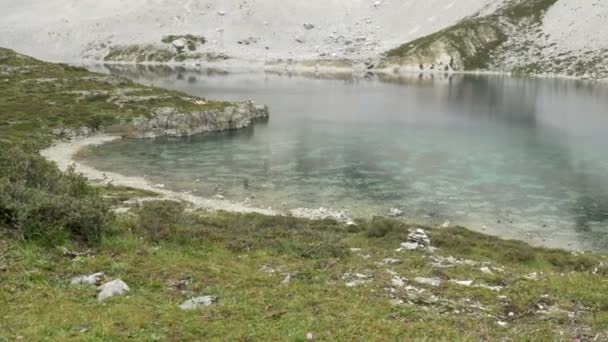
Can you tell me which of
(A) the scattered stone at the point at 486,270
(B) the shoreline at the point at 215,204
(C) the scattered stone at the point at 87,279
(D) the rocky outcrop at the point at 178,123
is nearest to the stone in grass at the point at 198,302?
(C) the scattered stone at the point at 87,279

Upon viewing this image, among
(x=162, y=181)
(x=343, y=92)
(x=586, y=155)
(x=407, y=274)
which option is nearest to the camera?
(x=407, y=274)

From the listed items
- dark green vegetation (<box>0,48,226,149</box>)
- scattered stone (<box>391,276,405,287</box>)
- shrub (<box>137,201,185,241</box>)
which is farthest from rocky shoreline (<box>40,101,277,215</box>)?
scattered stone (<box>391,276,405,287</box>)

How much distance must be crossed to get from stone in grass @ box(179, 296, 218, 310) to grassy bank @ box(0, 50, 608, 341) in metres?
0.21

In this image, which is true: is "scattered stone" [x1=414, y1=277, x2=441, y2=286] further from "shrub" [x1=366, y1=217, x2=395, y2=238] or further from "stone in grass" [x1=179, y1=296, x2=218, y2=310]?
"shrub" [x1=366, y1=217, x2=395, y2=238]

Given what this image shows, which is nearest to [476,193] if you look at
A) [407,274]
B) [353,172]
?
[353,172]

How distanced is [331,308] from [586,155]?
61.1m

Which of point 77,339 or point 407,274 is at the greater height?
point 77,339

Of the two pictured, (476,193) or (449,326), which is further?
(476,193)

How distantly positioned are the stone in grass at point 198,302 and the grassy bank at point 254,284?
0.67 ft

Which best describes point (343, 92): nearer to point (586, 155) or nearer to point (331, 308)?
point (586, 155)

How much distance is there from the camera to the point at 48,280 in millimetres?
15391

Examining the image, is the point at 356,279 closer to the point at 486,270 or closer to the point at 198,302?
the point at 198,302

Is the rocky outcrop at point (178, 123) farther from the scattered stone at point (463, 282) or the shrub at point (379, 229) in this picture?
the scattered stone at point (463, 282)

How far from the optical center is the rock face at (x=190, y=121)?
276 feet
